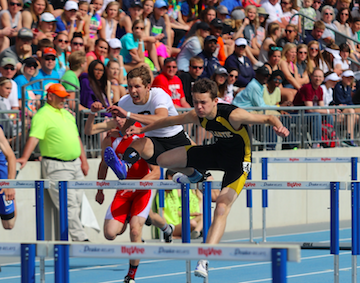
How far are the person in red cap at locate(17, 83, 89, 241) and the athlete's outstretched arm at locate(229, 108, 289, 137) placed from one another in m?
3.33

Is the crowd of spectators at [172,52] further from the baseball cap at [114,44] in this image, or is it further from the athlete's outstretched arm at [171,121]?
the athlete's outstretched arm at [171,121]

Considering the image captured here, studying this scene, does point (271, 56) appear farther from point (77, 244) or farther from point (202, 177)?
point (77, 244)

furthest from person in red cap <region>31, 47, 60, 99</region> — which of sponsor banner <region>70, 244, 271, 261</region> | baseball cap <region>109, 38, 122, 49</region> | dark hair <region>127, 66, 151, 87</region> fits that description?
sponsor banner <region>70, 244, 271, 261</region>

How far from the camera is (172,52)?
46.2ft

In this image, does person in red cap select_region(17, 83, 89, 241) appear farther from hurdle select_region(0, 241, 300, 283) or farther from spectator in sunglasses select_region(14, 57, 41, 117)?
hurdle select_region(0, 241, 300, 283)

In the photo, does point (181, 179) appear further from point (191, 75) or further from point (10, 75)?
point (191, 75)

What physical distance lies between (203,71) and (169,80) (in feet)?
4.62

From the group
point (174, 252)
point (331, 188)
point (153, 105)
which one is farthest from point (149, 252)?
point (153, 105)

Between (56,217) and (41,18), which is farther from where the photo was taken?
(41,18)

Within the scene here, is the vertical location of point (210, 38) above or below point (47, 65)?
above

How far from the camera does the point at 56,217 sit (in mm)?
10219

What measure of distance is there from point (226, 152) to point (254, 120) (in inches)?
29.0

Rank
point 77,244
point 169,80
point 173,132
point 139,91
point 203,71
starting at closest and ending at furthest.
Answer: point 77,244 < point 139,91 < point 173,132 < point 169,80 < point 203,71

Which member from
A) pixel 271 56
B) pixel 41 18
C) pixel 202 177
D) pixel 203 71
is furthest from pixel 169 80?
pixel 202 177
